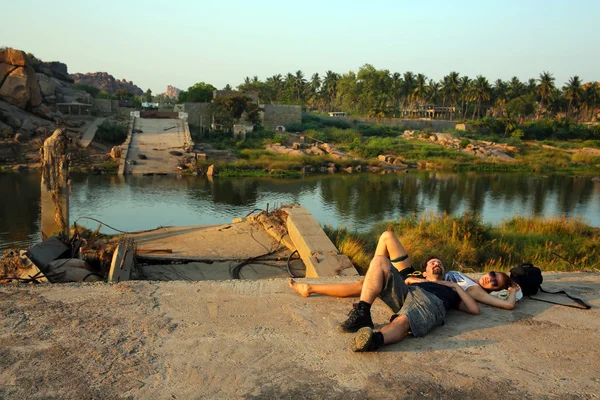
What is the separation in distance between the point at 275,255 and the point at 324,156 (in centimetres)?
2586

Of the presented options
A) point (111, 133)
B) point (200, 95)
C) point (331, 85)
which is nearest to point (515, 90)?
point (331, 85)

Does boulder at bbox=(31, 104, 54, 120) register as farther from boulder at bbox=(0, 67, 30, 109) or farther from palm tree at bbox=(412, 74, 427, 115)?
palm tree at bbox=(412, 74, 427, 115)

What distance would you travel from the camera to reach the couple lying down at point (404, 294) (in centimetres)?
381

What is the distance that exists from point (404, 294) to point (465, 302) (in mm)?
716

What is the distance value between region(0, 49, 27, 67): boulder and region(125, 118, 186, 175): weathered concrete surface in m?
7.83

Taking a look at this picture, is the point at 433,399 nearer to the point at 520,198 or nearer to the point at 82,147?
the point at 520,198

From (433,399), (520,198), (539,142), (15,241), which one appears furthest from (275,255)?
(539,142)

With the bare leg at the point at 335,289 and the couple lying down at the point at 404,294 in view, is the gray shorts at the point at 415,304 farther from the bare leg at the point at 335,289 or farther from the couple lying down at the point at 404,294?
the bare leg at the point at 335,289

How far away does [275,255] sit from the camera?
866cm

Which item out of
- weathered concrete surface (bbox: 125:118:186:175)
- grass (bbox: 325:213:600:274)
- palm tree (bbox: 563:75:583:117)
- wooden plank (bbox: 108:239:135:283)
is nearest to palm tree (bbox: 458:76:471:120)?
palm tree (bbox: 563:75:583:117)

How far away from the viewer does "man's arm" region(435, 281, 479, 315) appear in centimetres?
444

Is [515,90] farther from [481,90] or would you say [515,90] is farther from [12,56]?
[12,56]

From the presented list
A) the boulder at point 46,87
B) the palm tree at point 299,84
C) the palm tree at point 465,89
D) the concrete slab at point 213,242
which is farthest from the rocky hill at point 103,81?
the concrete slab at point 213,242

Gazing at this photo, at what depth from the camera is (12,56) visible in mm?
30078
